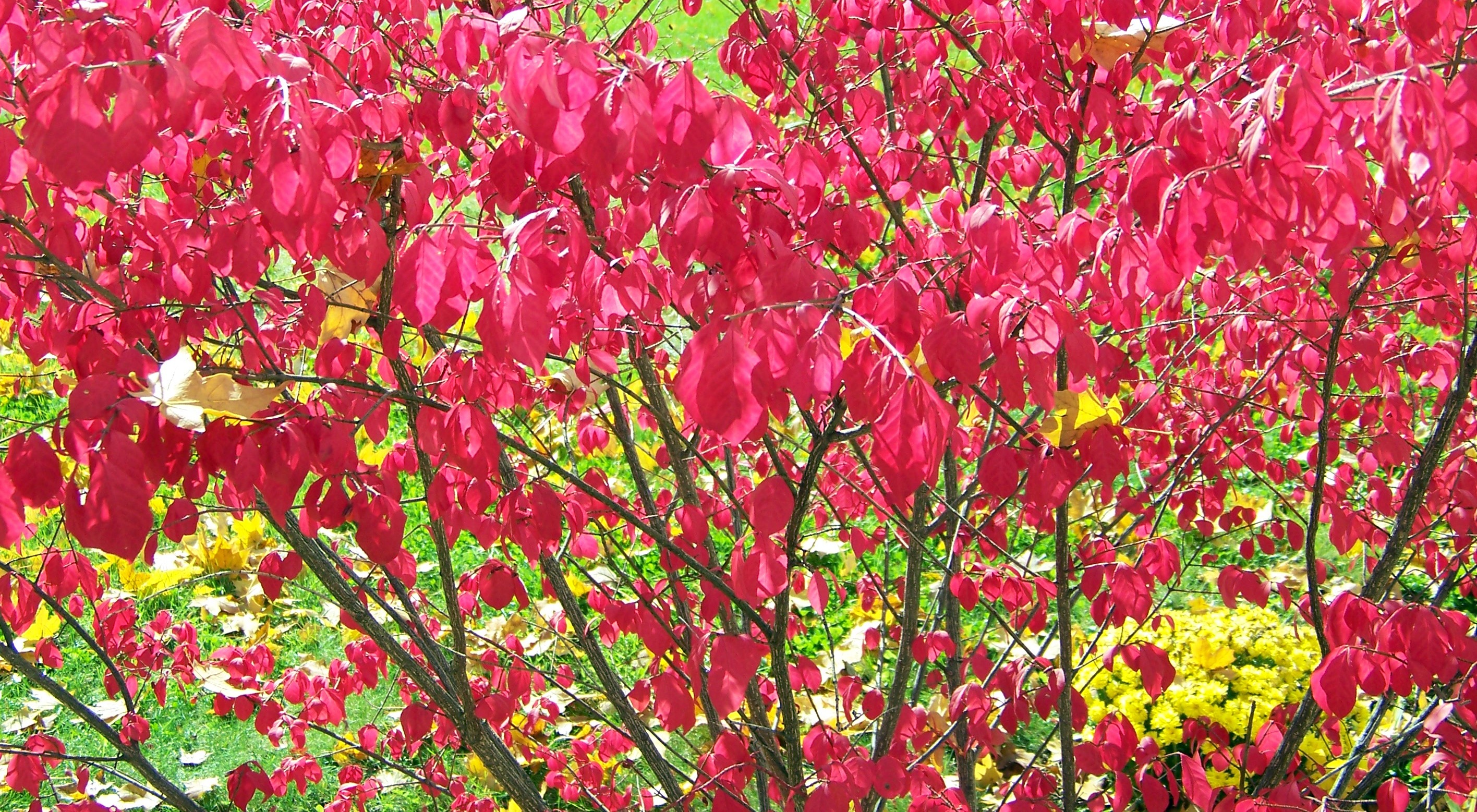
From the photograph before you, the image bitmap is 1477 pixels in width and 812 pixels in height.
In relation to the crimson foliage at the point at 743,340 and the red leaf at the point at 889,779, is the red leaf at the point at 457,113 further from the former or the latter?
the red leaf at the point at 889,779

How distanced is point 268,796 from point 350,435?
1354 mm

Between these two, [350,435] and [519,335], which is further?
[350,435]

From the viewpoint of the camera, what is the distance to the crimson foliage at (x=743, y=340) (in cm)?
111

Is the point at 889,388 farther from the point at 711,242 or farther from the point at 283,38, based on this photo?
the point at 283,38

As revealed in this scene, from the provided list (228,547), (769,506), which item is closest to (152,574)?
(228,547)

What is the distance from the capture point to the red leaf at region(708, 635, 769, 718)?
4.69ft

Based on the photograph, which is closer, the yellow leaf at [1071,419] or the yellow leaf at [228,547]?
the yellow leaf at [1071,419]

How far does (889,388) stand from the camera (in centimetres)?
109

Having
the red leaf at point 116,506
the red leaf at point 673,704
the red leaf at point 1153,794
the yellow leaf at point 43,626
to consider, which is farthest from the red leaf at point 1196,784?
the yellow leaf at point 43,626

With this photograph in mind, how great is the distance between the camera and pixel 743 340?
3.34 feet

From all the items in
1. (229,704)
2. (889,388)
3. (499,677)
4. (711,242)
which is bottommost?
Result: (889,388)

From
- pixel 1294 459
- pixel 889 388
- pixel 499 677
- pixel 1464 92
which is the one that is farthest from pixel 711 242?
pixel 1294 459

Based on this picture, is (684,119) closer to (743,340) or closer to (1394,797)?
(743,340)

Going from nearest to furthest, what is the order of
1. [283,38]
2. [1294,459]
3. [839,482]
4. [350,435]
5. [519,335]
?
[519,335], [350,435], [283,38], [839,482], [1294,459]
